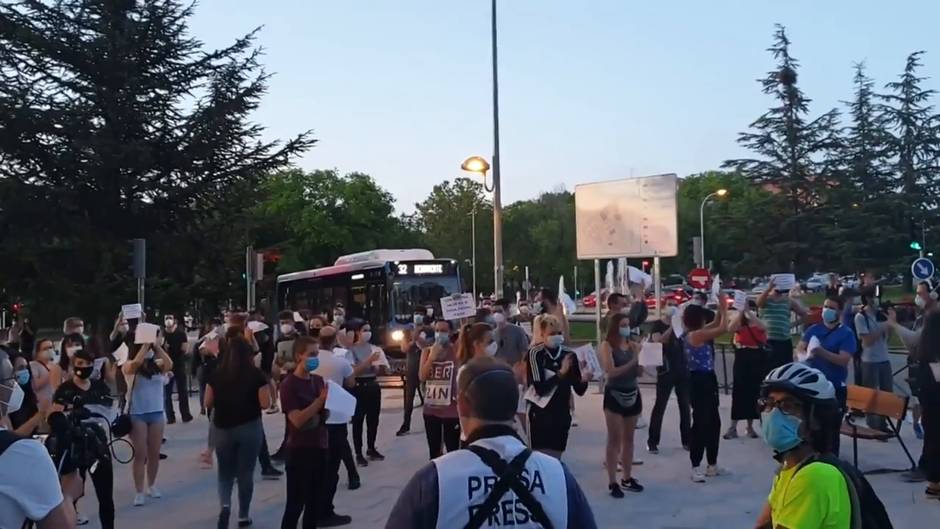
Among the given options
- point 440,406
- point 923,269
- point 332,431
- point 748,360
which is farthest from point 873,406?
point 923,269

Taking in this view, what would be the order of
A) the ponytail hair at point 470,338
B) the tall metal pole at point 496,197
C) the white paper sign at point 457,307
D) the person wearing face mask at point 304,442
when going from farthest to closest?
the tall metal pole at point 496,197
the white paper sign at point 457,307
the ponytail hair at point 470,338
the person wearing face mask at point 304,442

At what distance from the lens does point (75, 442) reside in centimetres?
532

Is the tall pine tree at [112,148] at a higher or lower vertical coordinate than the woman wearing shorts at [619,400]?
higher

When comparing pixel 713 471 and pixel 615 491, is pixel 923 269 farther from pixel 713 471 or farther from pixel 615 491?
pixel 615 491

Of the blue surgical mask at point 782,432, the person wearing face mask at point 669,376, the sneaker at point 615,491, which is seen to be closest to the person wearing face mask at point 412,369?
the person wearing face mask at point 669,376

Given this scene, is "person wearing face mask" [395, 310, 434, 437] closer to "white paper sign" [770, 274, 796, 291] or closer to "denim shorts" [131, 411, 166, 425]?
"denim shorts" [131, 411, 166, 425]

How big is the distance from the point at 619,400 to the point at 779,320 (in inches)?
154

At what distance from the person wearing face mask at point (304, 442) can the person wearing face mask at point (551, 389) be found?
1.95 meters

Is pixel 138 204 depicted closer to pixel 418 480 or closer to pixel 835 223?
pixel 418 480

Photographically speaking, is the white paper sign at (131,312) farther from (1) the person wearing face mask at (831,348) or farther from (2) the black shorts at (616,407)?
(1) the person wearing face mask at (831,348)

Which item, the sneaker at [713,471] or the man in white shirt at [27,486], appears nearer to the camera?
the man in white shirt at [27,486]

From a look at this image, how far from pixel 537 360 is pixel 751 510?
8.27ft

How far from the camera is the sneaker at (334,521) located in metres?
8.40

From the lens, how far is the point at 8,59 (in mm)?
27609
